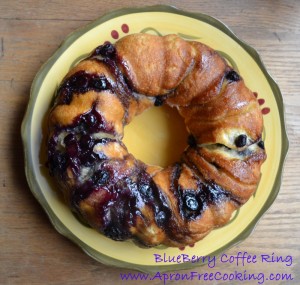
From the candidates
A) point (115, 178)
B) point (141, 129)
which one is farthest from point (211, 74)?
point (115, 178)

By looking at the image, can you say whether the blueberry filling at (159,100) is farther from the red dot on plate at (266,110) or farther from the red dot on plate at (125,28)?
the red dot on plate at (266,110)

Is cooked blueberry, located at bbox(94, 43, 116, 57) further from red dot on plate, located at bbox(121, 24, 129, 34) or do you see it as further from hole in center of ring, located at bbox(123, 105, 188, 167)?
hole in center of ring, located at bbox(123, 105, 188, 167)

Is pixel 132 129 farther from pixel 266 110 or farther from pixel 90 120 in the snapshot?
pixel 266 110

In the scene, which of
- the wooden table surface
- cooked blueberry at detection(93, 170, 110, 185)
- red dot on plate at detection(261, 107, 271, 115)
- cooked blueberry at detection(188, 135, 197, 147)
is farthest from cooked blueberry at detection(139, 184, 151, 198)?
red dot on plate at detection(261, 107, 271, 115)

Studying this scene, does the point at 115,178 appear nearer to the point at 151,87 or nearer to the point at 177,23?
the point at 151,87

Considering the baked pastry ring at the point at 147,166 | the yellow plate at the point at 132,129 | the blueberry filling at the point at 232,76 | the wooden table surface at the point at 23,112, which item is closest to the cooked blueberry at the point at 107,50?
the baked pastry ring at the point at 147,166

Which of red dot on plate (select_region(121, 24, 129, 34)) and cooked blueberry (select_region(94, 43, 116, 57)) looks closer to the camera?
cooked blueberry (select_region(94, 43, 116, 57))

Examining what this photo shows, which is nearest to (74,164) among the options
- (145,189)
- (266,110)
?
(145,189)
